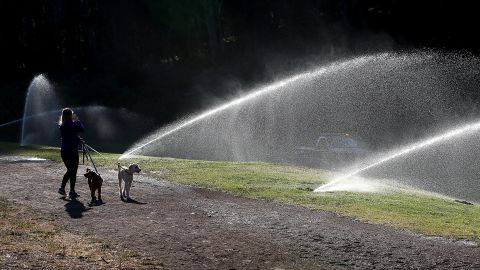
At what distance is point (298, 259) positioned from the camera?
30.7ft

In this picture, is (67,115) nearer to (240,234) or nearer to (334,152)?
(240,234)

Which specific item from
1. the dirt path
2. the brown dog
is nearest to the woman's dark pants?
the dirt path

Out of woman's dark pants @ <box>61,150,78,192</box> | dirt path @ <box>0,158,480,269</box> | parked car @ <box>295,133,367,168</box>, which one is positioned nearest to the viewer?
dirt path @ <box>0,158,480,269</box>

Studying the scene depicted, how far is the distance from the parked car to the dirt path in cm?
1192

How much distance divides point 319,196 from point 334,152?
35.9 feet

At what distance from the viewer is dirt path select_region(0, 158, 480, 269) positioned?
927cm

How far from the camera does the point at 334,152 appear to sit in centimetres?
2717

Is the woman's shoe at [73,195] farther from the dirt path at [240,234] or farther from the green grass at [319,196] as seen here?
the green grass at [319,196]

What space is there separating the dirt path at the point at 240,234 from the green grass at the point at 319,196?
0.90 meters

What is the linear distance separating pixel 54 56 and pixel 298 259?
56881 millimetres

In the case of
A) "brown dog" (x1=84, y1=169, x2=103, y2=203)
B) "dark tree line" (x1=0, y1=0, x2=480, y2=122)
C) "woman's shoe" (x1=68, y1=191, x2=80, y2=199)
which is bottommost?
"woman's shoe" (x1=68, y1=191, x2=80, y2=199)

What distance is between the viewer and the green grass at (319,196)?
43.0 ft

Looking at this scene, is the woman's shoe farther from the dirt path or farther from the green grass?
the green grass

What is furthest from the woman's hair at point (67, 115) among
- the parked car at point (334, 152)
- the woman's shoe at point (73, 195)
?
the parked car at point (334, 152)
